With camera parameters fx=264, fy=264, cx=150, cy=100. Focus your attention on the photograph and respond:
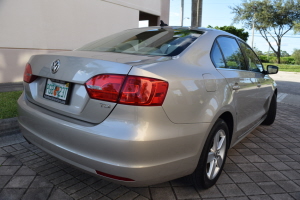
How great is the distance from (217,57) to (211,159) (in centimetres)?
103

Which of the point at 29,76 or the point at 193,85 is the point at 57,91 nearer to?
the point at 29,76

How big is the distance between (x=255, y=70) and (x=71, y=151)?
2885mm

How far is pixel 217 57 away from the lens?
2703 millimetres

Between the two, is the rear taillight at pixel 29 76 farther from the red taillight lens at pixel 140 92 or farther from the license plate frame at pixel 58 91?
the red taillight lens at pixel 140 92

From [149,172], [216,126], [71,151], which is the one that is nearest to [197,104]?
[216,126]

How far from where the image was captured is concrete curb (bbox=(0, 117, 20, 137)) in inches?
143

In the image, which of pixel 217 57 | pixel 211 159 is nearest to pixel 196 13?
pixel 217 57

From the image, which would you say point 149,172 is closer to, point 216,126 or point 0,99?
point 216,126

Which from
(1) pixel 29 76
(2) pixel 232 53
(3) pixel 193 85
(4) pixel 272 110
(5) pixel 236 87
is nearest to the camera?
(3) pixel 193 85

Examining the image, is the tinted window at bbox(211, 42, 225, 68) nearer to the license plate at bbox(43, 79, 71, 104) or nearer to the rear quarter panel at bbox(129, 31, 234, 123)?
the rear quarter panel at bbox(129, 31, 234, 123)

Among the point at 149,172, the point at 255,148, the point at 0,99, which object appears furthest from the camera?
the point at 0,99

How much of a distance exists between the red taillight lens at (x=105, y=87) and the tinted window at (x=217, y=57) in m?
1.17

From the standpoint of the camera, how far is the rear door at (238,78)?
2721 millimetres

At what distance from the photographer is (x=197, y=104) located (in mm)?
2100
